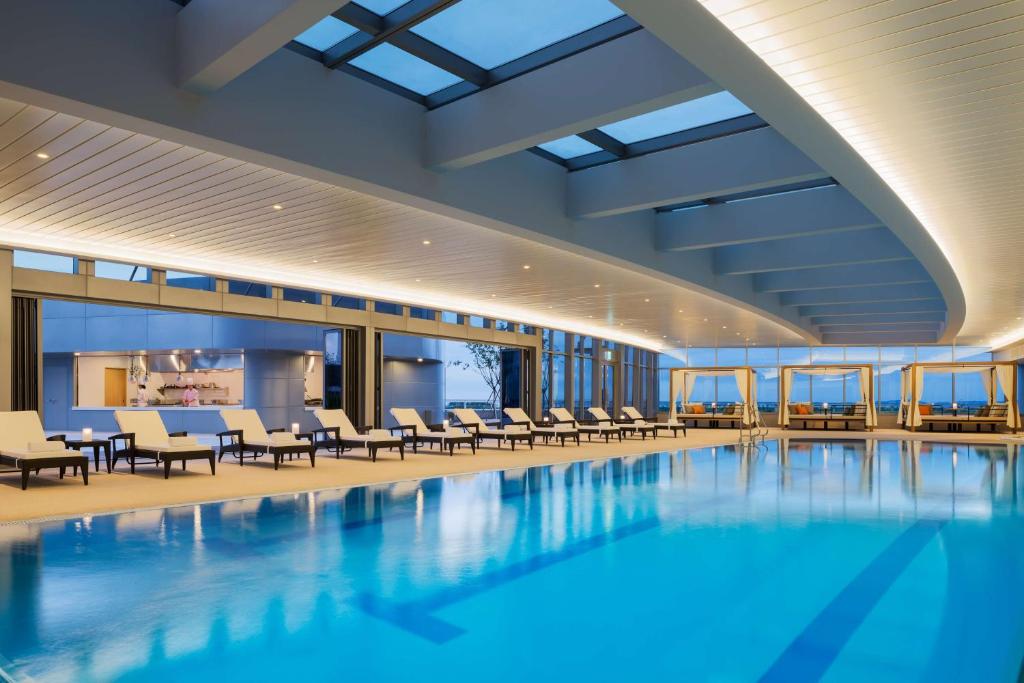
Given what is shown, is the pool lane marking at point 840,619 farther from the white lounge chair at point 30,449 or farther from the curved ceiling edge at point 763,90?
the white lounge chair at point 30,449

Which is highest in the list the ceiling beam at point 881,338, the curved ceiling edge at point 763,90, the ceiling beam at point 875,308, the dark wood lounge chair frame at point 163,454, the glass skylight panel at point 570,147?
the glass skylight panel at point 570,147

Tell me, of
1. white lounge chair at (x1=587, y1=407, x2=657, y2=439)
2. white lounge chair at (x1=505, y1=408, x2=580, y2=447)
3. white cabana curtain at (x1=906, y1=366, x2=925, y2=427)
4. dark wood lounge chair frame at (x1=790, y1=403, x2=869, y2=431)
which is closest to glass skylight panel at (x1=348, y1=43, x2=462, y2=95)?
white lounge chair at (x1=505, y1=408, x2=580, y2=447)

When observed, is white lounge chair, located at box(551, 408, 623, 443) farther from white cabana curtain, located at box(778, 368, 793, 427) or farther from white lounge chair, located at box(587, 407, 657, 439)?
white cabana curtain, located at box(778, 368, 793, 427)

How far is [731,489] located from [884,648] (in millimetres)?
6021

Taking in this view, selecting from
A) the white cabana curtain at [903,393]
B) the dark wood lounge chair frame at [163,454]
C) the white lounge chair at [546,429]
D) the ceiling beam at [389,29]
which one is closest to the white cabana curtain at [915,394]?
the white cabana curtain at [903,393]

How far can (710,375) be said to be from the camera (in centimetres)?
2827

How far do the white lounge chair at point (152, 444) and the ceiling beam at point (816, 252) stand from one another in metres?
8.99

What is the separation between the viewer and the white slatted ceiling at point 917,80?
4.17m

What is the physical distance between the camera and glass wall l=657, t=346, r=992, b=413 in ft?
95.3

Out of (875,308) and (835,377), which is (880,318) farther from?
(835,377)

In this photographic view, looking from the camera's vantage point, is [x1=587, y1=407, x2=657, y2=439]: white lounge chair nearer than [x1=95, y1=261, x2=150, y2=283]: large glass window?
No

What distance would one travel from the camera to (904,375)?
26.5 meters

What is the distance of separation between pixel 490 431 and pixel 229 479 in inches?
272

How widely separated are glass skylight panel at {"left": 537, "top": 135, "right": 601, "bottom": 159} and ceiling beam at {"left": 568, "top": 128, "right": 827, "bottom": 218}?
0.33 metres
